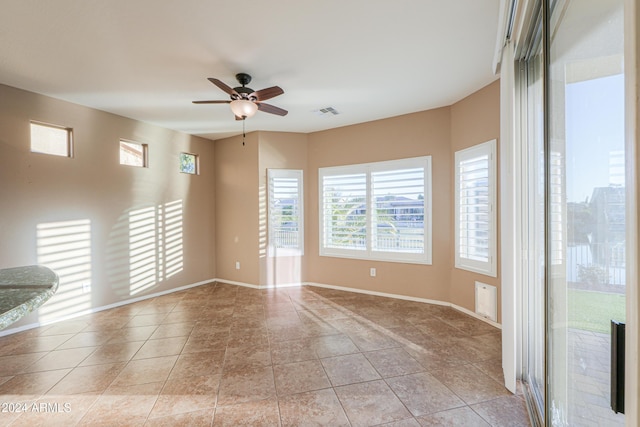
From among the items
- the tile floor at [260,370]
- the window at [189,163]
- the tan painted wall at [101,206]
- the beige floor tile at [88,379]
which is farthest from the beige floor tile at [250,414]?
the window at [189,163]

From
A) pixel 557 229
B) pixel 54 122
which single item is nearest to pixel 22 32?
pixel 54 122

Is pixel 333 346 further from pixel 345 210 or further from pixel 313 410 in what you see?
pixel 345 210

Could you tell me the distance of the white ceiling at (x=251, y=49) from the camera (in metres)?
2.09

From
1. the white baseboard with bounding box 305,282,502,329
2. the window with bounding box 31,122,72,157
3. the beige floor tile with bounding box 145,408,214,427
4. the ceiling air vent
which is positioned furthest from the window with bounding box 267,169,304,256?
the beige floor tile with bounding box 145,408,214,427

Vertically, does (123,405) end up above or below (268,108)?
below

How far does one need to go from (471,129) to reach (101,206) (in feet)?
16.9

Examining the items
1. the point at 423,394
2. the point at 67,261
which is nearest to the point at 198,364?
the point at 423,394

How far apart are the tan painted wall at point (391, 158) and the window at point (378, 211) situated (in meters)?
0.11

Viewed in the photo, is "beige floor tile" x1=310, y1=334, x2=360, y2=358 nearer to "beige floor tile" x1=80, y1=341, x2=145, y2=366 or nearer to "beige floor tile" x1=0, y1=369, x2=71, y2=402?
"beige floor tile" x1=80, y1=341, x2=145, y2=366

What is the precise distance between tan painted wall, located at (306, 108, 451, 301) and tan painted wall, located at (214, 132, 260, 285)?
0.99m

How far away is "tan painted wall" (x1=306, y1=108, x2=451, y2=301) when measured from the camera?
4059 mm

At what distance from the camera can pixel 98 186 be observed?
13.3ft

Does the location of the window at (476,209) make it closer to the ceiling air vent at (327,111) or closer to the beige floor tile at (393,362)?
the beige floor tile at (393,362)

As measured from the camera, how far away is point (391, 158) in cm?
446
